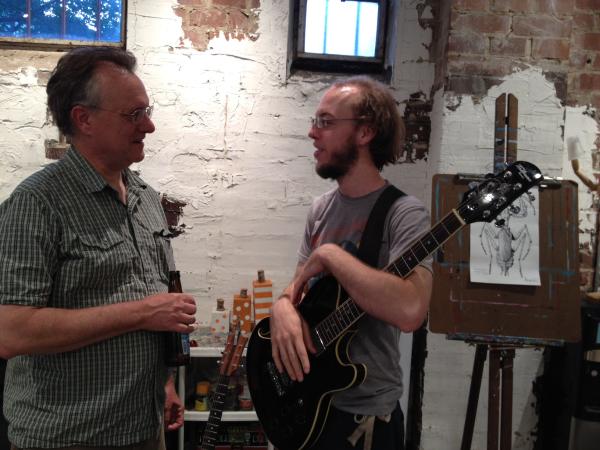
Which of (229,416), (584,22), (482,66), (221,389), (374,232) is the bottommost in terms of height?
(229,416)

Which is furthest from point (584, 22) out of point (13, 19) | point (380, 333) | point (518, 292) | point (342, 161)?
point (13, 19)

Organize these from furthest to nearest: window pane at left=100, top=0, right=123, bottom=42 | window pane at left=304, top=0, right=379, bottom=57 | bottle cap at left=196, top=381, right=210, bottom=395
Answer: window pane at left=304, top=0, right=379, bottom=57 < window pane at left=100, top=0, right=123, bottom=42 < bottle cap at left=196, top=381, right=210, bottom=395

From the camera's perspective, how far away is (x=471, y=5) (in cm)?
253

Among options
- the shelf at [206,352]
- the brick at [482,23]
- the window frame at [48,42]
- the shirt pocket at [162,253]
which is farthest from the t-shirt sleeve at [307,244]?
the window frame at [48,42]

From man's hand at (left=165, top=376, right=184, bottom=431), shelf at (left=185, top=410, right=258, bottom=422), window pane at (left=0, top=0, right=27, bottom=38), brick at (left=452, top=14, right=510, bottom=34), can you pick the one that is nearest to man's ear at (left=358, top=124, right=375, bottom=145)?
man's hand at (left=165, top=376, right=184, bottom=431)

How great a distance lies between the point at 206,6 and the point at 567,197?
1966 mm

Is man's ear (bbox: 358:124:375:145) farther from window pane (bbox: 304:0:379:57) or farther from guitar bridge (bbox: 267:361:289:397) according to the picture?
window pane (bbox: 304:0:379:57)

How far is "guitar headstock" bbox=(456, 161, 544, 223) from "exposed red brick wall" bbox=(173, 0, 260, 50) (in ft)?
5.70

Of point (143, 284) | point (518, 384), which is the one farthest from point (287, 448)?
point (518, 384)

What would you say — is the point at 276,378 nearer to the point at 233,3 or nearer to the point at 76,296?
the point at 76,296

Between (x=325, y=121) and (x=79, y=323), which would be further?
(x=325, y=121)

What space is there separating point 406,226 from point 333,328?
1.16 feet

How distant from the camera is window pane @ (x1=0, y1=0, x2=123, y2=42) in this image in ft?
9.19

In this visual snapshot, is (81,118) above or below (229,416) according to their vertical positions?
above
